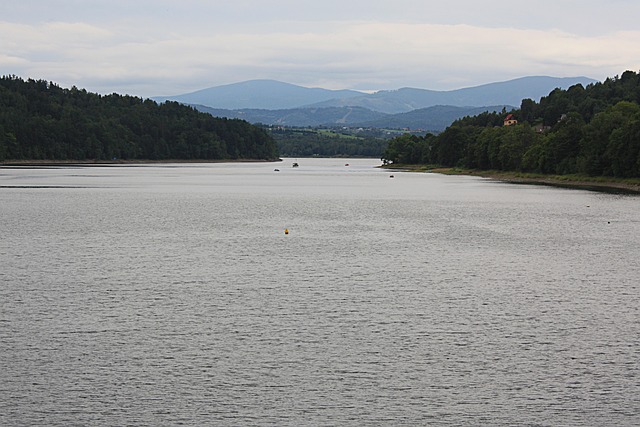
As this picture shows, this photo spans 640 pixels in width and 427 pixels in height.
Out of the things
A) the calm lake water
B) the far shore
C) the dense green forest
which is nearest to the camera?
the calm lake water

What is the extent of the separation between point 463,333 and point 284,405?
842 cm

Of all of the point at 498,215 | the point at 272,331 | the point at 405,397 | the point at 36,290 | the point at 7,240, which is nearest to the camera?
the point at 405,397

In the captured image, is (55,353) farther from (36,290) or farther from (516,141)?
(516,141)

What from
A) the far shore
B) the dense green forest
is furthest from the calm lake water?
the dense green forest

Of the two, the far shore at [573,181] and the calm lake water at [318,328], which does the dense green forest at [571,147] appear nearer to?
the far shore at [573,181]

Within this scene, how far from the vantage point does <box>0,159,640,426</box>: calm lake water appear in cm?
1761

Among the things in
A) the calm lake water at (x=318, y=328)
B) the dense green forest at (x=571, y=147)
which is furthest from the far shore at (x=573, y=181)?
the calm lake water at (x=318, y=328)

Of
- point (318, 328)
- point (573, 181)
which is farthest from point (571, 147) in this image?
point (318, 328)

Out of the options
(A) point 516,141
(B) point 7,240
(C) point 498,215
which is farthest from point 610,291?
(A) point 516,141

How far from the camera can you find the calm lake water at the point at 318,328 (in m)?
17.6

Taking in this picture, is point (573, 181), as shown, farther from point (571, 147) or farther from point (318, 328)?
point (318, 328)

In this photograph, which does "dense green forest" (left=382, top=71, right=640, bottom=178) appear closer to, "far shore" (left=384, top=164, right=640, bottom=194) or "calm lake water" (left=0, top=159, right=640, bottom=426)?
"far shore" (left=384, top=164, right=640, bottom=194)

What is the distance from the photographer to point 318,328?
24828mm

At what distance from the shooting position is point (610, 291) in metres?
31.8
